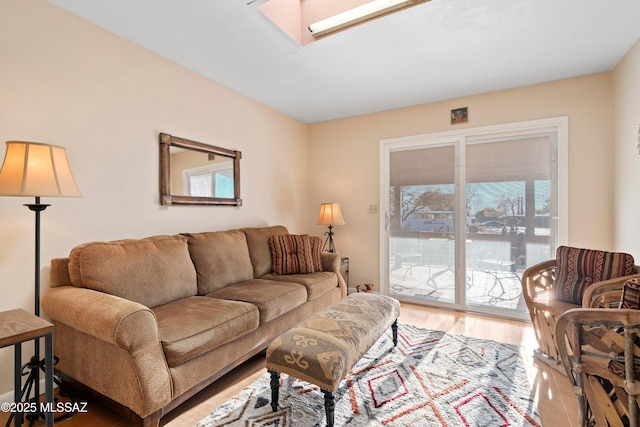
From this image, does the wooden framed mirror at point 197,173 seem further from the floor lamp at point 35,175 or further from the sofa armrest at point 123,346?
the sofa armrest at point 123,346

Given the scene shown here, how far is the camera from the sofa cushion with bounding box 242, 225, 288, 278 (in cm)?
297

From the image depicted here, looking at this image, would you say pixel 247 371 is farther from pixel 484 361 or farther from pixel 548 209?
pixel 548 209

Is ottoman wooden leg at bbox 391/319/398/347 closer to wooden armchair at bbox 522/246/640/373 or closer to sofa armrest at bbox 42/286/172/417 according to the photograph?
wooden armchair at bbox 522/246/640/373

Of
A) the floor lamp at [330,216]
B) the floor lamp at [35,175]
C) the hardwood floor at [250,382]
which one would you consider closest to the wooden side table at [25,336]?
the floor lamp at [35,175]

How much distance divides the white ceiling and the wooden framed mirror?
752 mm

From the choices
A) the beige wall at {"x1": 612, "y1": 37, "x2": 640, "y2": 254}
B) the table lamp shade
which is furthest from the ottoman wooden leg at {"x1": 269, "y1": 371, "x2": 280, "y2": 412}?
the beige wall at {"x1": 612, "y1": 37, "x2": 640, "y2": 254}

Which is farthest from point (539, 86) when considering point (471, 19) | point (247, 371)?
point (247, 371)

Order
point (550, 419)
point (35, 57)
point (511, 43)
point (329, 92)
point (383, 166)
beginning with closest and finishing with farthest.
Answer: point (550, 419) → point (35, 57) → point (511, 43) → point (329, 92) → point (383, 166)

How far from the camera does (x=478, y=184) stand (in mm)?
3354

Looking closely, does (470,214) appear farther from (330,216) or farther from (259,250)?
(259,250)

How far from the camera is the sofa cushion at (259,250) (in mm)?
2975

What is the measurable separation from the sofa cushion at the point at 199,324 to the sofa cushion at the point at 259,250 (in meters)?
0.83

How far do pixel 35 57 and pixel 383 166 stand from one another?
3382mm

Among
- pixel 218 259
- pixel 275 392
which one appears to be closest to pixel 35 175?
pixel 218 259
